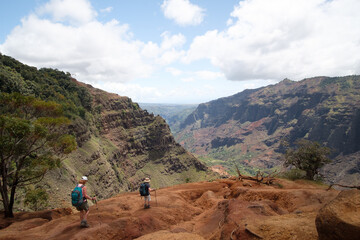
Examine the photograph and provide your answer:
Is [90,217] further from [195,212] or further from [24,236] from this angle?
[195,212]

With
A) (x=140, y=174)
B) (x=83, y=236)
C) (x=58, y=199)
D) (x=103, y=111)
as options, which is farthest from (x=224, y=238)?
(x=103, y=111)

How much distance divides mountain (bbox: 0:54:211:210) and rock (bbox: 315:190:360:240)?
3683 cm

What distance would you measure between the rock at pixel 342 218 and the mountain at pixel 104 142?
121 ft

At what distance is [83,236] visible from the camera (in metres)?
→ 10.7

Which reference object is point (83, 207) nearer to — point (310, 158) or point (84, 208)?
point (84, 208)

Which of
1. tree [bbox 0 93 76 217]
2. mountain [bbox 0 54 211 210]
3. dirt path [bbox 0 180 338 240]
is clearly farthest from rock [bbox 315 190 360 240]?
mountain [bbox 0 54 211 210]

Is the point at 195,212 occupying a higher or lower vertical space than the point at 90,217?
lower

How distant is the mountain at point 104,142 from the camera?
166 ft

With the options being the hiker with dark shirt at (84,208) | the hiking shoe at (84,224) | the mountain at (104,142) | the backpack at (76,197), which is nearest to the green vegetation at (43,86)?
the mountain at (104,142)

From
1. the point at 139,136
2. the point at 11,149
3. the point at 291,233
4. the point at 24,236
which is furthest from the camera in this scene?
the point at 139,136

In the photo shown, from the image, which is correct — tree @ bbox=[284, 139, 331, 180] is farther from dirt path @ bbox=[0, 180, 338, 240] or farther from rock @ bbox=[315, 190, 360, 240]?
rock @ bbox=[315, 190, 360, 240]

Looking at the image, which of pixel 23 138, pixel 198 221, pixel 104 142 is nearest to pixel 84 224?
pixel 198 221

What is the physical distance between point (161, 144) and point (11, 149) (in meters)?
101

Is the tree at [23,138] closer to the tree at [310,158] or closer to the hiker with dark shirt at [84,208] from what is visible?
the hiker with dark shirt at [84,208]
